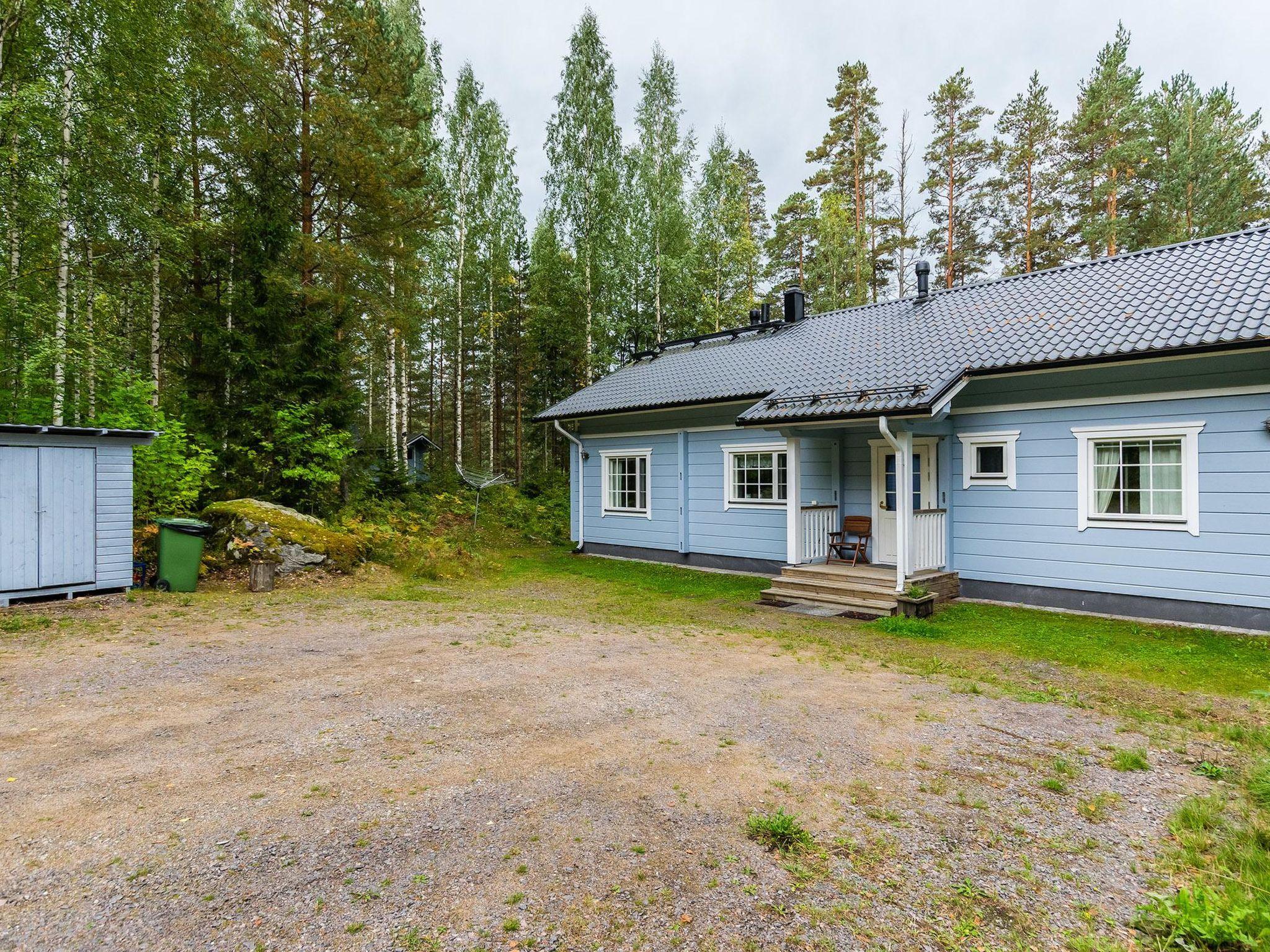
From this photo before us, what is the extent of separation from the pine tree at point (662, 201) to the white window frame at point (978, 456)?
1240 centimetres

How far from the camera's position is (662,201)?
1988cm

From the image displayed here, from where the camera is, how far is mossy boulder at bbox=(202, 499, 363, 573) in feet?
30.6

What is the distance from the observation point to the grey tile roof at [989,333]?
7172mm

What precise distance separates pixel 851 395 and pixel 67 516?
10.2 metres

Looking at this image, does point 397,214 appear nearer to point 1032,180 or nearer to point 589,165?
point 589,165

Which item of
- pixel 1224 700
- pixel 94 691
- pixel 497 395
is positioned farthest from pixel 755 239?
pixel 94 691

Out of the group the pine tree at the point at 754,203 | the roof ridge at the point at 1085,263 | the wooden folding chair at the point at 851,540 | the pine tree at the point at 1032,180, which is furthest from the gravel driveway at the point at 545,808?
the pine tree at the point at 754,203

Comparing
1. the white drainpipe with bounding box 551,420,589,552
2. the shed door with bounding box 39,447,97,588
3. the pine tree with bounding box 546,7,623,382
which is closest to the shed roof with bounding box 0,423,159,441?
the shed door with bounding box 39,447,97,588

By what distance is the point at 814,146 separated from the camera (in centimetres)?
2295

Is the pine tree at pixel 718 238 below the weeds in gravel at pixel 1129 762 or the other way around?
the other way around

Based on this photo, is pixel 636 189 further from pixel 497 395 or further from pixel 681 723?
pixel 681 723

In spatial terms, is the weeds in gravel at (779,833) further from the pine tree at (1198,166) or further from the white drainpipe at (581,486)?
the pine tree at (1198,166)

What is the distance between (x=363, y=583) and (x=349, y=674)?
4985 mm

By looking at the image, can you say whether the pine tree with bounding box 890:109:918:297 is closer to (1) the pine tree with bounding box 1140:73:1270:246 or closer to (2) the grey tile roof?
(1) the pine tree with bounding box 1140:73:1270:246
